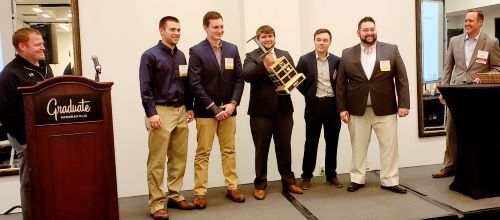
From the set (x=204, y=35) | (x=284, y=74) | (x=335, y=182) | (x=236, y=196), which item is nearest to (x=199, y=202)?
(x=236, y=196)

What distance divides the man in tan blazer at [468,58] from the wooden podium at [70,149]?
3.18m

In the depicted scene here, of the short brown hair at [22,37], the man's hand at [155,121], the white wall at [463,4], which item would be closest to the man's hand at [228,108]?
the man's hand at [155,121]

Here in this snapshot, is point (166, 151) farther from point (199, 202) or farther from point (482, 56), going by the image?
point (482, 56)

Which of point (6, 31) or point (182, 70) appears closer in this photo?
point (182, 70)

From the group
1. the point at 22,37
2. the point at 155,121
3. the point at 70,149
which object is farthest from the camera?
the point at 155,121

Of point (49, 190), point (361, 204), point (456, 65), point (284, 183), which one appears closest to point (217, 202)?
point (284, 183)

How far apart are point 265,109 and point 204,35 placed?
3.58 feet

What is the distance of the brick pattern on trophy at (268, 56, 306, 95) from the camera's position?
10.9 ft

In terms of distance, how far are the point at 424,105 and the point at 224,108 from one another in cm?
262

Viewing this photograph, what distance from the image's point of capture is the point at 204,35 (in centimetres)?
410

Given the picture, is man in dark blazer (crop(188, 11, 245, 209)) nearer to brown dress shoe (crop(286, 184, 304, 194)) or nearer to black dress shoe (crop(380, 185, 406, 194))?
brown dress shoe (crop(286, 184, 304, 194))

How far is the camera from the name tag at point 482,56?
3.89 metres

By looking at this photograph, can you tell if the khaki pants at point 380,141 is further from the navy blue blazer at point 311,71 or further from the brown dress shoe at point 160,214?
the brown dress shoe at point 160,214

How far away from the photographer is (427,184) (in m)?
3.96
